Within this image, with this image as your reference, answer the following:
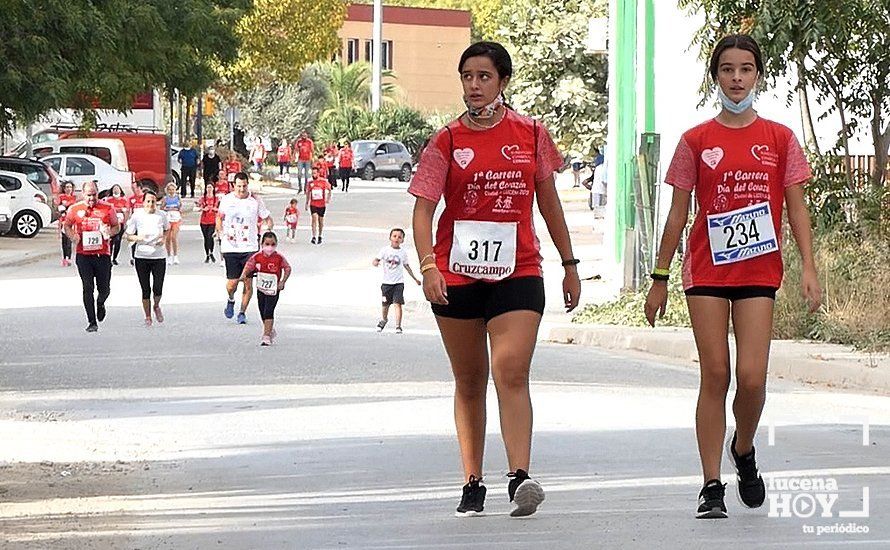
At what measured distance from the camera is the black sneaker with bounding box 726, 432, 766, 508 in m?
8.48

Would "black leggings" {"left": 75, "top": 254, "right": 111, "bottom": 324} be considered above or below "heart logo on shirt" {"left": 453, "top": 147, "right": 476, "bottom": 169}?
below

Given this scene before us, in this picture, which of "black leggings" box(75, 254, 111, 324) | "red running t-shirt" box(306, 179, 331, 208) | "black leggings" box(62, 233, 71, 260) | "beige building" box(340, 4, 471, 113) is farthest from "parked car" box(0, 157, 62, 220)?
"beige building" box(340, 4, 471, 113)

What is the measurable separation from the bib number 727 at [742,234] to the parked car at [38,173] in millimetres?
33042

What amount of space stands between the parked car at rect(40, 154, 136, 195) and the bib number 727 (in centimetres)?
3763

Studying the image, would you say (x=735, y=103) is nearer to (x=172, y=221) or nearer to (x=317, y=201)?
(x=172, y=221)

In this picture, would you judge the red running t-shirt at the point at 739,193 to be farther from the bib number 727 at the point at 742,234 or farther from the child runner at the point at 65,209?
the child runner at the point at 65,209

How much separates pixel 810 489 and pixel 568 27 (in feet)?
124

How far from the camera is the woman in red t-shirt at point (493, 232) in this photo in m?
8.31

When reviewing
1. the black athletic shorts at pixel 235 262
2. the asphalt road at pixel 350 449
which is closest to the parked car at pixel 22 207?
the black athletic shorts at pixel 235 262

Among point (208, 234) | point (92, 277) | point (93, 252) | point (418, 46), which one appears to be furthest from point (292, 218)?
point (418, 46)

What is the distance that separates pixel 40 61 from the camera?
28266mm

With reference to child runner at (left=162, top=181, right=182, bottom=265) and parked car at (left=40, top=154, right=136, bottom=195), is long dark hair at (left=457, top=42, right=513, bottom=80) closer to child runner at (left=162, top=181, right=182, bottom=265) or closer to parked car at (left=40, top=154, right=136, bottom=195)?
child runner at (left=162, top=181, right=182, bottom=265)

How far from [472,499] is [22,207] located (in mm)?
32324

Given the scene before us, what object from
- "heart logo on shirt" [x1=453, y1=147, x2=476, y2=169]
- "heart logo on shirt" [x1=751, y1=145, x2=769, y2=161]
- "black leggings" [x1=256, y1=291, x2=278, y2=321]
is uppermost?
"heart logo on shirt" [x1=751, y1=145, x2=769, y2=161]
